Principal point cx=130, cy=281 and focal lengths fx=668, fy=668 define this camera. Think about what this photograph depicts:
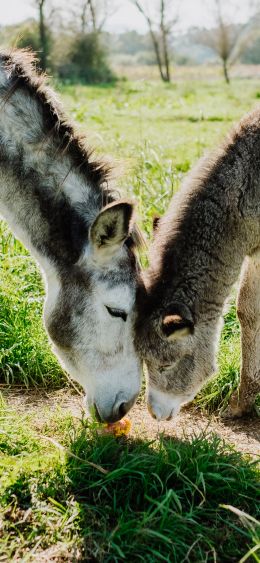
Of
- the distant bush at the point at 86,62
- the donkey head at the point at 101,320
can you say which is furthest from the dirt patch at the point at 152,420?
the distant bush at the point at 86,62

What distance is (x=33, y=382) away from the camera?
504 cm

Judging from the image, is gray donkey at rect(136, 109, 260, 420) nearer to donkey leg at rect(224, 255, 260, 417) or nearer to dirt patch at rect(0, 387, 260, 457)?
dirt patch at rect(0, 387, 260, 457)

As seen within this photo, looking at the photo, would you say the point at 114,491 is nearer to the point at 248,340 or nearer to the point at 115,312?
the point at 115,312

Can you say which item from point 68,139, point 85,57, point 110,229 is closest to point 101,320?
point 110,229

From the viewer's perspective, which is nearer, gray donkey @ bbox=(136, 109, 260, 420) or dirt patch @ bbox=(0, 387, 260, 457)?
gray donkey @ bbox=(136, 109, 260, 420)

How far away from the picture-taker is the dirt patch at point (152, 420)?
14.5 feet

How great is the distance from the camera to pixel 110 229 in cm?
358

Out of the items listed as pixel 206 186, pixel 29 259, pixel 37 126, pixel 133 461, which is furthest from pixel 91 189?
pixel 29 259

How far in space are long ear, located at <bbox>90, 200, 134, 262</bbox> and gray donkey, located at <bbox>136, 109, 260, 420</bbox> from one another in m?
0.45

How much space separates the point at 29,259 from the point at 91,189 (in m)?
2.48

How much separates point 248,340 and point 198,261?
1.00m

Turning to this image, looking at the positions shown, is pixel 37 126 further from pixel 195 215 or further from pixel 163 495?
pixel 163 495

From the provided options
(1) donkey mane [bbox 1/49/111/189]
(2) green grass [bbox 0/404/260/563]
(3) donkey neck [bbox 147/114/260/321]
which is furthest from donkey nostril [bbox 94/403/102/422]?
(1) donkey mane [bbox 1/49/111/189]

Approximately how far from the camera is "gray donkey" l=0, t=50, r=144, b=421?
3.82 m
